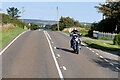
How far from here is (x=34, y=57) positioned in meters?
14.1

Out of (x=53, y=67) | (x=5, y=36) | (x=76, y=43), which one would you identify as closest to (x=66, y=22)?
(x=5, y=36)

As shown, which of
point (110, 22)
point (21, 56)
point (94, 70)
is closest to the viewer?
point (94, 70)

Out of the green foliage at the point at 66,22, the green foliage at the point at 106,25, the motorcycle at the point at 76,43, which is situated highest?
the green foliage at the point at 66,22

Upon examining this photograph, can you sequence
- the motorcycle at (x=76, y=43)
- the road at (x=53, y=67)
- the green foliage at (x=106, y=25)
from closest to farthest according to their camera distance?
the road at (x=53, y=67)
the motorcycle at (x=76, y=43)
the green foliage at (x=106, y=25)

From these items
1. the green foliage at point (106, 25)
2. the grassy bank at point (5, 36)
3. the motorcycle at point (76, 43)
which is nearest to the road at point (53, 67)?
the motorcycle at point (76, 43)

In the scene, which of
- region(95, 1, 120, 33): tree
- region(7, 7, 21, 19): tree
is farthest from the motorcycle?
region(7, 7, 21, 19): tree

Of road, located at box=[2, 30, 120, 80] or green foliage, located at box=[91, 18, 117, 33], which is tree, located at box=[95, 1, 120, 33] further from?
road, located at box=[2, 30, 120, 80]

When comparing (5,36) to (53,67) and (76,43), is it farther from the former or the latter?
(53,67)

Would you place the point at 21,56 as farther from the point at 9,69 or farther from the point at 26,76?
the point at 26,76

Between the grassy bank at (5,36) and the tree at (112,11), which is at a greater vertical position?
the tree at (112,11)

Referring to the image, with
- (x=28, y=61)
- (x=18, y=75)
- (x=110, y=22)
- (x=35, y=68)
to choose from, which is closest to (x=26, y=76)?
(x=18, y=75)

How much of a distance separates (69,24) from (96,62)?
94.6 m

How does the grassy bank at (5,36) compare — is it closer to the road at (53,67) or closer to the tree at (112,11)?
the road at (53,67)

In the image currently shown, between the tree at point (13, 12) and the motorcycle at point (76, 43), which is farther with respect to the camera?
the tree at point (13, 12)
